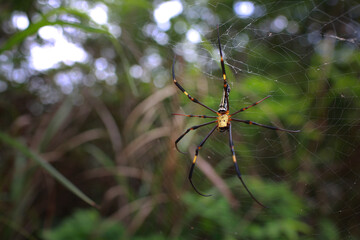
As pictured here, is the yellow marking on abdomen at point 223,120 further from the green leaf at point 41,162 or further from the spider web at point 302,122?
the green leaf at point 41,162

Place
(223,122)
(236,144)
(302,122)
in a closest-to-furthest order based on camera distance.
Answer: (223,122) < (236,144) < (302,122)

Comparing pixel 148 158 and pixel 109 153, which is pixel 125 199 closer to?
pixel 148 158

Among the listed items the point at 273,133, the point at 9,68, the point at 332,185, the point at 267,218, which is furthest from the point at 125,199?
the point at 9,68

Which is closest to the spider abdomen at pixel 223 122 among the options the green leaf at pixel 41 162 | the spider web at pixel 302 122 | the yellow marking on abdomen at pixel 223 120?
the yellow marking on abdomen at pixel 223 120

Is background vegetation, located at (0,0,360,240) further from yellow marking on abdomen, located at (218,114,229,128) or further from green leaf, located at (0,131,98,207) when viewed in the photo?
green leaf, located at (0,131,98,207)

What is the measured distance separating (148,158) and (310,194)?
1998mm

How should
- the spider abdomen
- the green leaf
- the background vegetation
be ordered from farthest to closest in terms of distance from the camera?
the background vegetation
the spider abdomen
the green leaf

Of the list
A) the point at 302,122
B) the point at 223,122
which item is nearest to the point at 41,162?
the point at 223,122

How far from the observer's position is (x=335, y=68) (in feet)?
9.46

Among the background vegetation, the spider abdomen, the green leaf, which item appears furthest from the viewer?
the background vegetation

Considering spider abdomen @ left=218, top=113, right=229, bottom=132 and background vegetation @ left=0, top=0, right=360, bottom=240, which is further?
background vegetation @ left=0, top=0, right=360, bottom=240

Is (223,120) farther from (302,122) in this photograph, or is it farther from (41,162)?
(41,162)

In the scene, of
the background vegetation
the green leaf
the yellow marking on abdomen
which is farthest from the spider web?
the green leaf

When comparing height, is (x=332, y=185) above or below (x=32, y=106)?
below
